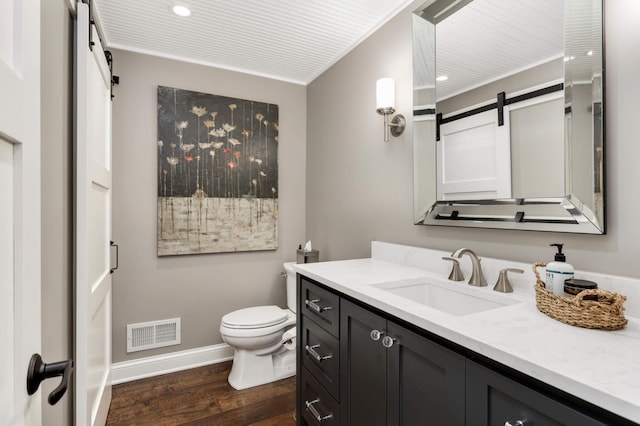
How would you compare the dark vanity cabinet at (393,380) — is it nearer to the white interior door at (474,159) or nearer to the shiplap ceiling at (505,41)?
the white interior door at (474,159)

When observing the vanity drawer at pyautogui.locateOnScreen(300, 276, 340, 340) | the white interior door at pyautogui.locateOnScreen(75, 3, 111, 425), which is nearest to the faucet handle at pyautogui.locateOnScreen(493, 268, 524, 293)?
the vanity drawer at pyautogui.locateOnScreen(300, 276, 340, 340)

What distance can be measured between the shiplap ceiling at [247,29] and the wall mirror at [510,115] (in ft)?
1.71

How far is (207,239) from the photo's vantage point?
8.86 ft

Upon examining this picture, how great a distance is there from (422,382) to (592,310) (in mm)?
499

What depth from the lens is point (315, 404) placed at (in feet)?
5.34

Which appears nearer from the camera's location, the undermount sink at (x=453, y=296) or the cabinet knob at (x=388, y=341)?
the cabinet knob at (x=388, y=341)

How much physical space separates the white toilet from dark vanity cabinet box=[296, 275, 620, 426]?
1.96 feet

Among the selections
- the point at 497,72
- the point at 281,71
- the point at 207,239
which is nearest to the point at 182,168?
the point at 207,239

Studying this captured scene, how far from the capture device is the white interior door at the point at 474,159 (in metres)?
1.43

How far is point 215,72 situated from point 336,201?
1445 millimetres

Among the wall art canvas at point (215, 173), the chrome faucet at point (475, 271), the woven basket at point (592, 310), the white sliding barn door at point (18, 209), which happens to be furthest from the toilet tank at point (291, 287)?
the white sliding barn door at point (18, 209)

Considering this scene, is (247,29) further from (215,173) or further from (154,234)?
(154,234)

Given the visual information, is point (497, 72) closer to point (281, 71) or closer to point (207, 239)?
point (281, 71)

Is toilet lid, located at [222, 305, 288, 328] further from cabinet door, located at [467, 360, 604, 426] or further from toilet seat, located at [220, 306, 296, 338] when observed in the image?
cabinet door, located at [467, 360, 604, 426]
